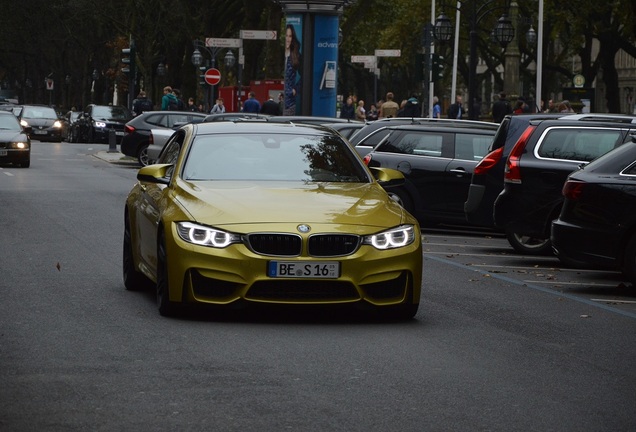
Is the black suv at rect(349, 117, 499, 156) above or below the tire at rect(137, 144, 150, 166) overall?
above

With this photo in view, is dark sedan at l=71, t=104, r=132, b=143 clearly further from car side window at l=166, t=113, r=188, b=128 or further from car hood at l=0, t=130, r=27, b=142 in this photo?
car hood at l=0, t=130, r=27, b=142

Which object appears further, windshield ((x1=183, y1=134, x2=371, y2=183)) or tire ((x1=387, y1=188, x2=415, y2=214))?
tire ((x1=387, y1=188, x2=415, y2=214))

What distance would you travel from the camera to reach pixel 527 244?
710 inches

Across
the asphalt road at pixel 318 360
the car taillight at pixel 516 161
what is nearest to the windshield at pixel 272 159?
the asphalt road at pixel 318 360

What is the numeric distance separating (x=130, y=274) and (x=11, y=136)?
24591 millimetres

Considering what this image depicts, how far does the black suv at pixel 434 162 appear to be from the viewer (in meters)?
20.9

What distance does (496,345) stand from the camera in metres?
10.1

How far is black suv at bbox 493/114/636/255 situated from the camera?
16.6 meters

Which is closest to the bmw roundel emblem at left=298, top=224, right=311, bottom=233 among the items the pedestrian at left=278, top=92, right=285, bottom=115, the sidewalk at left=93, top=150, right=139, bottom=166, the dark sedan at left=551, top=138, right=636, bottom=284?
the dark sedan at left=551, top=138, right=636, bottom=284

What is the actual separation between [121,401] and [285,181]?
4113 millimetres

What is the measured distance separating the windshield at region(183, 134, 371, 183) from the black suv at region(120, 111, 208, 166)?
27108 mm

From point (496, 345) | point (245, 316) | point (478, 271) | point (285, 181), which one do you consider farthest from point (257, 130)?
point (478, 271)

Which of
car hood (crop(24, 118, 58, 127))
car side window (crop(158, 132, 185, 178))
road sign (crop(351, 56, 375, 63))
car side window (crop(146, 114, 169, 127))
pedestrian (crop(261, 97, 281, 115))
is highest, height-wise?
road sign (crop(351, 56, 375, 63))

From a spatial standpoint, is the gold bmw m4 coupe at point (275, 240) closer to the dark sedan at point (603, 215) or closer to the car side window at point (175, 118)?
the dark sedan at point (603, 215)
